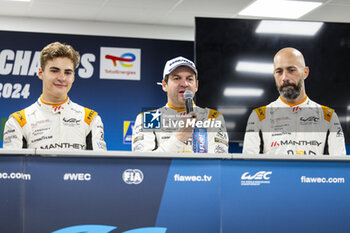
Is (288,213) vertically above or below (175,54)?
below

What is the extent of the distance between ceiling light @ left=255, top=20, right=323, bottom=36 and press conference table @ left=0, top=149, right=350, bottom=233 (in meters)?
2.75

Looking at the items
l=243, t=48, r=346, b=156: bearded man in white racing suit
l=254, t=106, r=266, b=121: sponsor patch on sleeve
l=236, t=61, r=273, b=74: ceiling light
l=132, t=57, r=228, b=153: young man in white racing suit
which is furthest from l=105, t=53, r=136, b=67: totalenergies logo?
l=132, t=57, r=228, b=153: young man in white racing suit

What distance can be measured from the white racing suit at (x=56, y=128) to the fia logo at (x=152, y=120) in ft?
0.81

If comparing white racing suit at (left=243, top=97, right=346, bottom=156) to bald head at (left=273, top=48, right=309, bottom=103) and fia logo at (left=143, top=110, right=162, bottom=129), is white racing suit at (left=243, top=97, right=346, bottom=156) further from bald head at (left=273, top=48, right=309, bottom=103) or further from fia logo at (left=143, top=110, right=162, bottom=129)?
fia logo at (left=143, top=110, right=162, bottom=129)

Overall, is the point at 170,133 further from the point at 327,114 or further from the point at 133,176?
the point at 327,114

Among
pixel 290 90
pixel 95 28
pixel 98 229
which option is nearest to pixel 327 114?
pixel 290 90

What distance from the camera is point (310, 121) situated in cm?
291

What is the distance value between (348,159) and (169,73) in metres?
1.18

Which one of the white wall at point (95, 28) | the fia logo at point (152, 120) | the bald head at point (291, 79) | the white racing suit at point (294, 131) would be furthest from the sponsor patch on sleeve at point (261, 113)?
the white wall at point (95, 28)

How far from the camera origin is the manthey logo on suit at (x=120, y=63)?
592cm

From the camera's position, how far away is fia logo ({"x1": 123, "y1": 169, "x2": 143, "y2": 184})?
1.56m

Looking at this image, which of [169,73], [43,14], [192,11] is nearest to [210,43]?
[192,11]

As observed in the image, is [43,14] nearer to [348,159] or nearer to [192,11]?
[192,11]

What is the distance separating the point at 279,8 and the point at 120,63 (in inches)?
85.3
